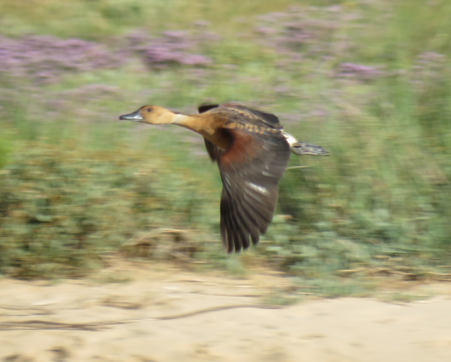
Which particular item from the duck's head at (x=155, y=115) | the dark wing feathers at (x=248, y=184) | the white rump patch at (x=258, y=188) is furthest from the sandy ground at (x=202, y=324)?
the duck's head at (x=155, y=115)

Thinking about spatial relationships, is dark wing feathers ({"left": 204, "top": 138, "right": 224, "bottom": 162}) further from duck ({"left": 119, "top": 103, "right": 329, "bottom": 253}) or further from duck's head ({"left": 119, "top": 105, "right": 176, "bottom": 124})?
duck's head ({"left": 119, "top": 105, "right": 176, "bottom": 124})

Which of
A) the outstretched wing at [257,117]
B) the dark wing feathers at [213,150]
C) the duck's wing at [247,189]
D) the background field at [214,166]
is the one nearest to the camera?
the duck's wing at [247,189]

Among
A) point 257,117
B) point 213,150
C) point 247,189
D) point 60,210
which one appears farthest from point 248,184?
point 60,210

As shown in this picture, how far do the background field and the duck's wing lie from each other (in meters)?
1.00

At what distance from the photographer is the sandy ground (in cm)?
369

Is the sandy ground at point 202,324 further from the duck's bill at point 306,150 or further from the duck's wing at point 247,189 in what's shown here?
the duck's bill at point 306,150

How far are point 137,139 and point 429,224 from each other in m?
2.20

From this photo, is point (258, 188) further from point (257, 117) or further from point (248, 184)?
point (257, 117)

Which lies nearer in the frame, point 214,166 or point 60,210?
point 60,210

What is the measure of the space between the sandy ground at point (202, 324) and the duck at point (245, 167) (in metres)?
0.57

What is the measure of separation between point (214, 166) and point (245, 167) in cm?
163

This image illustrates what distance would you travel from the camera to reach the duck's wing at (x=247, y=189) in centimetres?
360

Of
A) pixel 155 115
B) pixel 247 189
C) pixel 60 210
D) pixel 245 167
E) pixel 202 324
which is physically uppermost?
pixel 155 115

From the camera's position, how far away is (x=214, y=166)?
5.30 m
